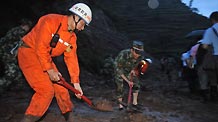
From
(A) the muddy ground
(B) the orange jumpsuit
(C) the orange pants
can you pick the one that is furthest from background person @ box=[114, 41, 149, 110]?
(C) the orange pants

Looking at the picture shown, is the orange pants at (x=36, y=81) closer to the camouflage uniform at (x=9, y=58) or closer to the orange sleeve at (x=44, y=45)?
the orange sleeve at (x=44, y=45)

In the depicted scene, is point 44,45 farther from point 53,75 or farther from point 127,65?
point 127,65

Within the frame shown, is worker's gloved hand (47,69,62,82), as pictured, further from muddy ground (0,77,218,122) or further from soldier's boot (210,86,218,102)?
soldier's boot (210,86,218,102)

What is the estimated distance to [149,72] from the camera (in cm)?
2027

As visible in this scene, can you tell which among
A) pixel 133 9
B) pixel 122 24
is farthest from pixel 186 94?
pixel 133 9

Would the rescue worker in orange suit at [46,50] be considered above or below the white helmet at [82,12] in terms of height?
below

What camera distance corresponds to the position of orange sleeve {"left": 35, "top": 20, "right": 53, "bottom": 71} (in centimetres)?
425

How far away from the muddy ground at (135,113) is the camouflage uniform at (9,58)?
0.54 meters

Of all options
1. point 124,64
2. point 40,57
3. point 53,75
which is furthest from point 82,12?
point 124,64

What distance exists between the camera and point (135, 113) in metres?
6.61

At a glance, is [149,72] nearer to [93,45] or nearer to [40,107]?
[93,45]

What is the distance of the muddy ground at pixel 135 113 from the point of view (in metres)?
6.26

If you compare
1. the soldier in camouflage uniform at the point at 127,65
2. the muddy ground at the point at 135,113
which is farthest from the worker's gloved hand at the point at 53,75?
the soldier in camouflage uniform at the point at 127,65

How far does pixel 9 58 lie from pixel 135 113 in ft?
10.3
